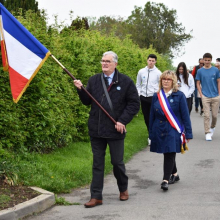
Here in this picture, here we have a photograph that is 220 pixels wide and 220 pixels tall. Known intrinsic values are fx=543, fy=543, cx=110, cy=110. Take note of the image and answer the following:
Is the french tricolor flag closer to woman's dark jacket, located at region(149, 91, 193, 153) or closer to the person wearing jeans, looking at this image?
woman's dark jacket, located at region(149, 91, 193, 153)

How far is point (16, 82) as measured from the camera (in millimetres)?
6781

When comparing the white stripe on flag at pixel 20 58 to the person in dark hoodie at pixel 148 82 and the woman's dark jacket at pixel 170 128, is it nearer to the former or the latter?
the woman's dark jacket at pixel 170 128

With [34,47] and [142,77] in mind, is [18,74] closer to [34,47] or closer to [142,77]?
[34,47]

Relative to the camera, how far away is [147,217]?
6.13m

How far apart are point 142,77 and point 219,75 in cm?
214

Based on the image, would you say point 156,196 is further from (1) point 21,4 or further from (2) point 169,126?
(1) point 21,4

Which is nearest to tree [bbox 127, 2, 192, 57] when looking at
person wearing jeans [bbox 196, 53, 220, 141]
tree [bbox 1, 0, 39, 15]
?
tree [bbox 1, 0, 39, 15]

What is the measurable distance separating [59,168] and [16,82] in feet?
6.86

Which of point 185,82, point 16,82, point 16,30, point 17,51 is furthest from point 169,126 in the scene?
point 185,82

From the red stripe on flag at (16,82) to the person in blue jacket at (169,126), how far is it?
6.82 ft

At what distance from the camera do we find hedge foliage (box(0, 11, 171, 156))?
26.7ft

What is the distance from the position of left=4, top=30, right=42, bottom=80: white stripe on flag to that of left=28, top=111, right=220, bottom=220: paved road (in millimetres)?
1757

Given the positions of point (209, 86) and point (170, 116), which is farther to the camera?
point (209, 86)

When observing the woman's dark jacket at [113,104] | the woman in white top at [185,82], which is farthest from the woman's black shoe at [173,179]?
the woman in white top at [185,82]
